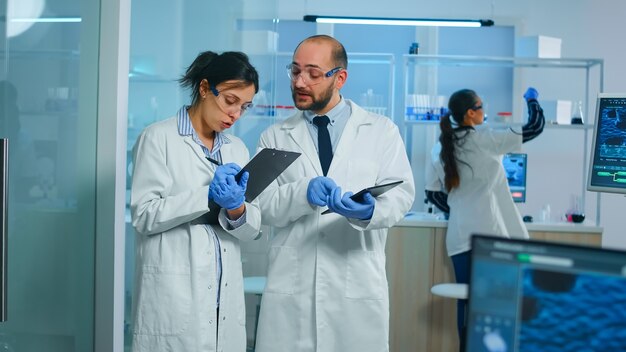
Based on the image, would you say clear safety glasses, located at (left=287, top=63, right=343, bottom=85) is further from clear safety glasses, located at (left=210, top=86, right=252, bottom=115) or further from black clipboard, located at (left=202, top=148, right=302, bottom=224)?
black clipboard, located at (left=202, top=148, right=302, bottom=224)

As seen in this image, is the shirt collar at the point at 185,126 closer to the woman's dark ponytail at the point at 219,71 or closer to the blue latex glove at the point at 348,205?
the woman's dark ponytail at the point at 219,71

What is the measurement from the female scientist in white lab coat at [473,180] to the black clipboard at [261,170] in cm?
221

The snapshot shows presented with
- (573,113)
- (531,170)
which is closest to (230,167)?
(573,113)

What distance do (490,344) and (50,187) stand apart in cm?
174

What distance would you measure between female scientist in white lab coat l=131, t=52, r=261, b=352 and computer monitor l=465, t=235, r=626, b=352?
1.24m

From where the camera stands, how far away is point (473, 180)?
4277mm

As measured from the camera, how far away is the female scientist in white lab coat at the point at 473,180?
4.24 meters

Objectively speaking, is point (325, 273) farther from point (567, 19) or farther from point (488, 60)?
point (567, 19)

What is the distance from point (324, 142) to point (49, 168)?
89 centimetres

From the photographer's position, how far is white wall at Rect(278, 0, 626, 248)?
6.15 m

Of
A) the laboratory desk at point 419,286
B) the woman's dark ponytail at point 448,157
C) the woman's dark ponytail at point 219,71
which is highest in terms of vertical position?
the woman's dark ponytail at point 219,71

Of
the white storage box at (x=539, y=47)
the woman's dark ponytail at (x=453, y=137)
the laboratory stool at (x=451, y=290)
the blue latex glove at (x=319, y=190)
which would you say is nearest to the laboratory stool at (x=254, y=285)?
the laboratory stool at (x=451, y=290)

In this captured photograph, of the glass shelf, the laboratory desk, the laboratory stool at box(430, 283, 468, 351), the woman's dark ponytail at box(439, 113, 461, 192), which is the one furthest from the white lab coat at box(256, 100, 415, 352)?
the glass shelf

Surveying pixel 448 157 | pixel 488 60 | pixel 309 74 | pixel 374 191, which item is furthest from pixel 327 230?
pixel 488 60
